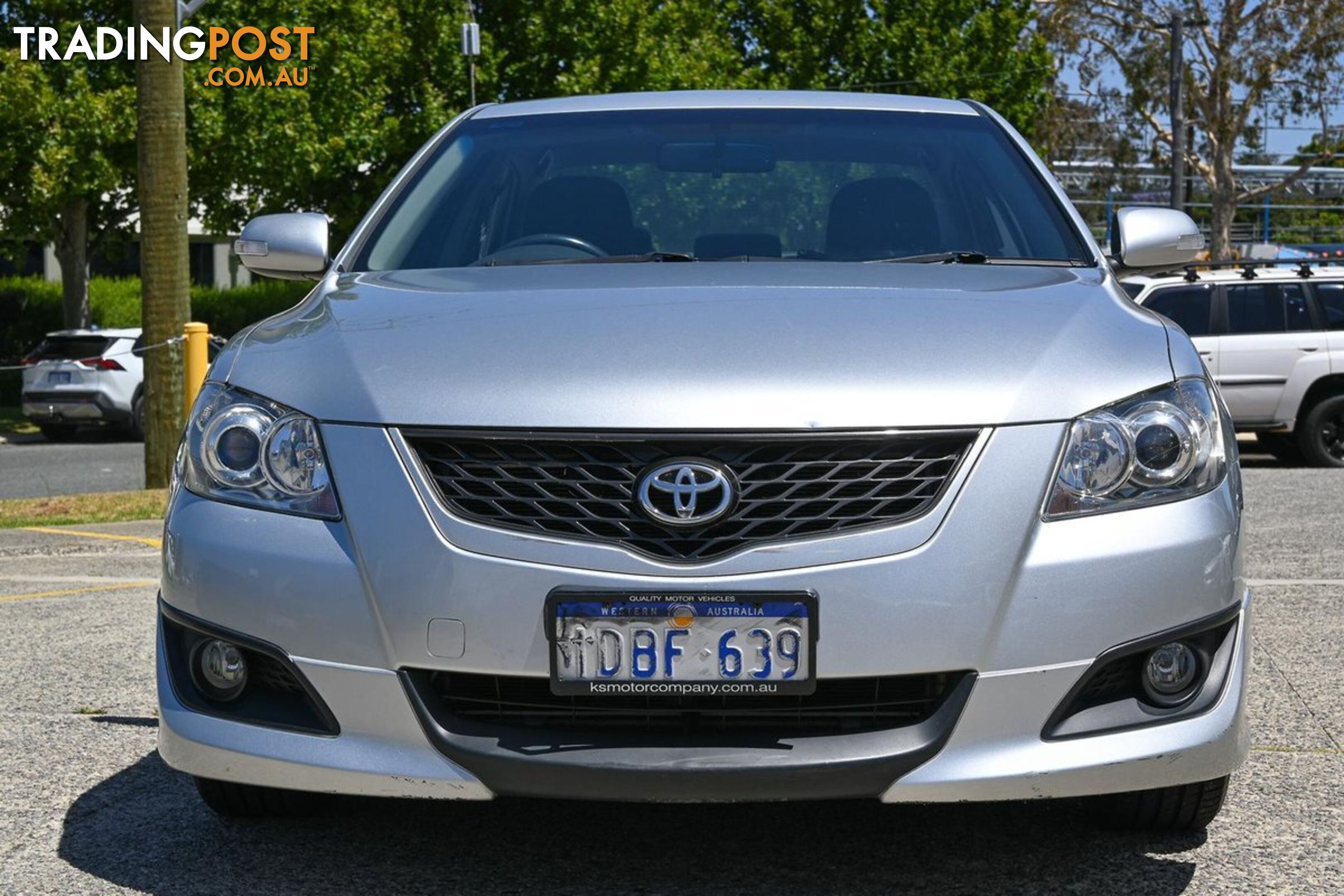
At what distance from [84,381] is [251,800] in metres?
19.4

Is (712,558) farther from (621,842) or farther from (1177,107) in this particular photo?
(1177,107)

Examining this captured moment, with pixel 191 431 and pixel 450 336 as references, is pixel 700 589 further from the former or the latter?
pixel 191 431

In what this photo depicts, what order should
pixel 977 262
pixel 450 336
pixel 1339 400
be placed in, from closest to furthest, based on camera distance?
pixel 450 336 < pixel 977 262 < pixel 1339 400

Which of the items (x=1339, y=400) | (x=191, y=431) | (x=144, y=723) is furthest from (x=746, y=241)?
(x=1339, y=400)

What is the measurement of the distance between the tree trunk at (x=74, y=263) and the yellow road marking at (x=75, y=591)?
19271mm

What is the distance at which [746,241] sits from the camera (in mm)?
4301

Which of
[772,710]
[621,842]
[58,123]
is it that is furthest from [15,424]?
[772,710]

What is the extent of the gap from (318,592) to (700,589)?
2.14ft

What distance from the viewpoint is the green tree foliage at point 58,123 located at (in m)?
23.6

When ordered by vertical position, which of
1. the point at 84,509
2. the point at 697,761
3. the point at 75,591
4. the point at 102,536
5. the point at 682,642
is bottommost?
the point at 84,509

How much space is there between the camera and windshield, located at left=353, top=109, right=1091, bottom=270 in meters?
4.27

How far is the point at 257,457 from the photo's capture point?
3205 millimetres

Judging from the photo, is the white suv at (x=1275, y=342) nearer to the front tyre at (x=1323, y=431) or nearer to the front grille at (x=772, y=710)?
the front tyre at (x=1323, y=431)

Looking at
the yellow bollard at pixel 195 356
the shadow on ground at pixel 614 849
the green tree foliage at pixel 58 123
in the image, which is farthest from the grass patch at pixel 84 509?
the green tree foliage at pixel 58 123
